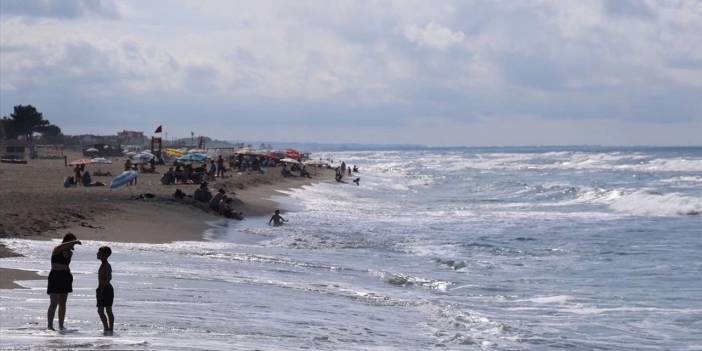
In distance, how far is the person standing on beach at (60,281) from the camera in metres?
10.8

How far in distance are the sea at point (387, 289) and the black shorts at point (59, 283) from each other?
1.45ft

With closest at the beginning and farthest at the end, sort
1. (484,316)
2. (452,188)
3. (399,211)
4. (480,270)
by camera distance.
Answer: (484,316) < (480,270) < (399,211) < (452,188)

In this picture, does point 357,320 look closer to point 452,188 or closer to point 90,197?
point 90,197

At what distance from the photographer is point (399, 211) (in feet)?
130

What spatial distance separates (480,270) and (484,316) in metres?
5.82

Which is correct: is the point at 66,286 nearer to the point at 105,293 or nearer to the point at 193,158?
the point at 105,293

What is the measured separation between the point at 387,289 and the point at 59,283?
761 centimetres

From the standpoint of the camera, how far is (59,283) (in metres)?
10.9

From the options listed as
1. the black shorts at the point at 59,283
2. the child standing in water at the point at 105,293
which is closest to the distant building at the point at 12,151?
the black shorts at the point at 59,283

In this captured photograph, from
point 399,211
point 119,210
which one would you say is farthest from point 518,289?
point 399,211

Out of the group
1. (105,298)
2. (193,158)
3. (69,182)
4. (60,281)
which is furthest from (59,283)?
(193,158)

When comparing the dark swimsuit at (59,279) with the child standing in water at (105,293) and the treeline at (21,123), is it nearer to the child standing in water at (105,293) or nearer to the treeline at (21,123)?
the child standing in water at (105,293)

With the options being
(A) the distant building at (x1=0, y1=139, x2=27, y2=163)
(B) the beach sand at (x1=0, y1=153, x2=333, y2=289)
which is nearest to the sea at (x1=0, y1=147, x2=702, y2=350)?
(B) the beach sand at (x1=0, y1=153, x2=333, y2=289)

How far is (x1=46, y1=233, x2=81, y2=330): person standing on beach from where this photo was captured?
1081 cm
